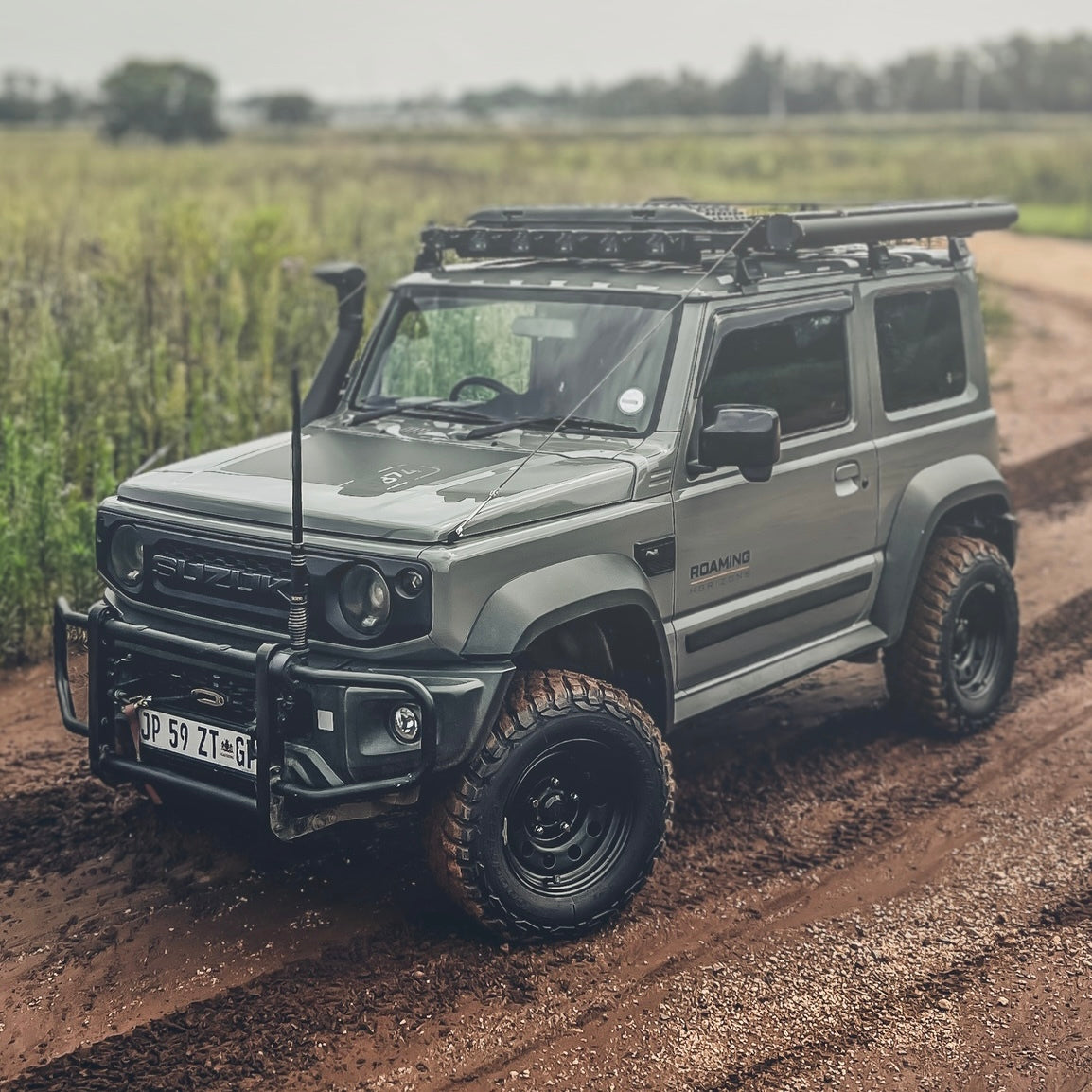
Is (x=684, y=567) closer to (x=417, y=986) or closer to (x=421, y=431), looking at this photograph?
(x=421, y=431)

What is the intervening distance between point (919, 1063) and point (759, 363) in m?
2.43

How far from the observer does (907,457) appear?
5.85m

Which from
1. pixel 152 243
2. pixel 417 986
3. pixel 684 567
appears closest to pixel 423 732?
pixel 417 986

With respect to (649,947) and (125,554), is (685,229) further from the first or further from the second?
(649,947)

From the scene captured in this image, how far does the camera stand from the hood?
422 centimetres

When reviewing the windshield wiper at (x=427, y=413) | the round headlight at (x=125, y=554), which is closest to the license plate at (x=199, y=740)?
the round headlight at (x=125, y=554)

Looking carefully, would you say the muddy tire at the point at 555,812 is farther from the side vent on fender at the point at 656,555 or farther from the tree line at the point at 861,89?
the tree line at the point at 861,89

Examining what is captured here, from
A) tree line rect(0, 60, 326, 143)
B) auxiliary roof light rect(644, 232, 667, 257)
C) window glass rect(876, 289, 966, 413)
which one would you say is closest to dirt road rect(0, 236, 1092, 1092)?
window glass rect(876, 289, 966, 413)

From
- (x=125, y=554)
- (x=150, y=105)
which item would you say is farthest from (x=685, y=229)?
(x=150, y=105)

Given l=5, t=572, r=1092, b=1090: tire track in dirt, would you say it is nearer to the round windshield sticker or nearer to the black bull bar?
the black bull bar

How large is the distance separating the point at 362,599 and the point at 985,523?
331cm

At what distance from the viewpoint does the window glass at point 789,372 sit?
5.06m

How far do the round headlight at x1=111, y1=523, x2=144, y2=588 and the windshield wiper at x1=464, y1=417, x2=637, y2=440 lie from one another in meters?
1.13

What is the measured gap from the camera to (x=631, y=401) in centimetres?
492
